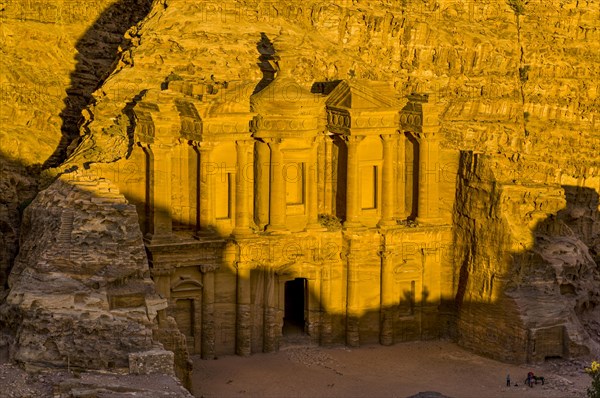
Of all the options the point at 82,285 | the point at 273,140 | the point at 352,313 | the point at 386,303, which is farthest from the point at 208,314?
the point at 82,285

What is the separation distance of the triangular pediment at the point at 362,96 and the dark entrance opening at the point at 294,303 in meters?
6.57

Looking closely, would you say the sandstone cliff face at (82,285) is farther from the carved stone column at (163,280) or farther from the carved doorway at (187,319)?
the carved doorway at (187,319)

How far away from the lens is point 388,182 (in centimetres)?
7338

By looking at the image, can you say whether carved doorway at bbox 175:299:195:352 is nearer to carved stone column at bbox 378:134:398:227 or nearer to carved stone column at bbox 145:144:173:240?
carved stone column at bbox 145:144:173:240

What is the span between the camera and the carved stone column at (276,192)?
233 ft

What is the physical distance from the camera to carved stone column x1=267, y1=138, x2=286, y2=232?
7094 centimetres

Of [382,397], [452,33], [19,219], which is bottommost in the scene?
[382,397]

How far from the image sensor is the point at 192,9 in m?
75.8

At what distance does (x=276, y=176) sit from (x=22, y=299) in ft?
46.1

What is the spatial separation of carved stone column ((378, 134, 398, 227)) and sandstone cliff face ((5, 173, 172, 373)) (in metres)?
11.1

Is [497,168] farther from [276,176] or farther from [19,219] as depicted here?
[19,219]

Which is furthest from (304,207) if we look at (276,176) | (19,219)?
(19,219)

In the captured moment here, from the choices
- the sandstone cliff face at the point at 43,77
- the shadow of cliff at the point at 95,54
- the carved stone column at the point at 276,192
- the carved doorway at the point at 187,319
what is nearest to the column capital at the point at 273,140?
the carved stone column at the point at 276,192

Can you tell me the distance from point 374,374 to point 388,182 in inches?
293
